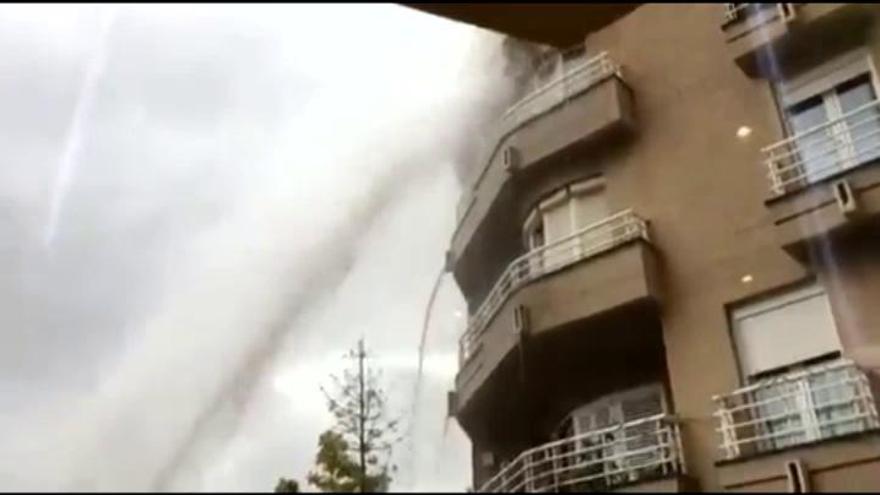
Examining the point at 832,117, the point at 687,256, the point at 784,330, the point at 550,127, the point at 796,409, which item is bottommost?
the point at 796,409

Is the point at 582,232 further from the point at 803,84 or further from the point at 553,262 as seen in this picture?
the point at 803,84

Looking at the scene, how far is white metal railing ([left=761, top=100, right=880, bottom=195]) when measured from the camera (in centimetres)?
253

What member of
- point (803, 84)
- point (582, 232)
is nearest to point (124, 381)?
point (582, 232)

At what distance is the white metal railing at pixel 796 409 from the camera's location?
7.21 feet

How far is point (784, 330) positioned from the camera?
253 centimetres

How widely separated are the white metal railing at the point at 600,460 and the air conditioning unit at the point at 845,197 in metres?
0.74

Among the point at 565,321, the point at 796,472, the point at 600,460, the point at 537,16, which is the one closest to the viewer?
the point at 537,16

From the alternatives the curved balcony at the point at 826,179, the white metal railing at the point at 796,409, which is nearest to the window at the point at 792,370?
the white metal railing at the point at 796,409

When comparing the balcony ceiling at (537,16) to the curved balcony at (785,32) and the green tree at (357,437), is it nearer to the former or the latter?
the green tree at (357,437)

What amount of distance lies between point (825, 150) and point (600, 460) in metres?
1.16

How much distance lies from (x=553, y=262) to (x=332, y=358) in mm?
1464

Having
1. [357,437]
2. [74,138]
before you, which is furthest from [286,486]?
[74,138]

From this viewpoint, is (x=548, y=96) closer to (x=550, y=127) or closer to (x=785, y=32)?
(x=550, y=127)

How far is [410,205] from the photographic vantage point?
192 centimetres
